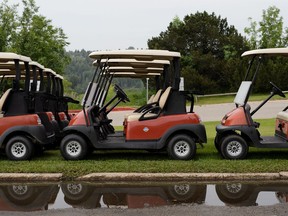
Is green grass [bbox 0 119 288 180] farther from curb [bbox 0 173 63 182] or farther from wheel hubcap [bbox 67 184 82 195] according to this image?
wheel hubcap [bbox 67 184 82 195]

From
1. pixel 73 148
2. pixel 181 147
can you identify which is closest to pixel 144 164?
pixel 181 147

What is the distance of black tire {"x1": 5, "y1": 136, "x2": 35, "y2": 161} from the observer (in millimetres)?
8711

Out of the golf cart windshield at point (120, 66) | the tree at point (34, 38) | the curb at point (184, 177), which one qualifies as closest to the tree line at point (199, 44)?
the tree at point (34, 38)

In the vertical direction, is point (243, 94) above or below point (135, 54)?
below

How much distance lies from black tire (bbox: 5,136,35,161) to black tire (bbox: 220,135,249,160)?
3419 millimetres

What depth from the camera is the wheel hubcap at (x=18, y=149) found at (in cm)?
873

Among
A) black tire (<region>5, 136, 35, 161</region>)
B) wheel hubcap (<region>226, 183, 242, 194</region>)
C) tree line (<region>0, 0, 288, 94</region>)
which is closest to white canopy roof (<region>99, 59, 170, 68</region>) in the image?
black tire (<region>5, 136, 35, 161</region>)

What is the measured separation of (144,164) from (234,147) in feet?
5.67

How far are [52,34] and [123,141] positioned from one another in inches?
1207

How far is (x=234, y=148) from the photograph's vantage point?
8.69 metres

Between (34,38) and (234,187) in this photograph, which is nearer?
(234,187)

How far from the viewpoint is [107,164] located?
26.7ft

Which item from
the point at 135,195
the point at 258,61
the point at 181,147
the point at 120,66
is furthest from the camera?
the point at 120,66

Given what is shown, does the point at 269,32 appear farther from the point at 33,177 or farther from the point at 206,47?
the point at 33,177
